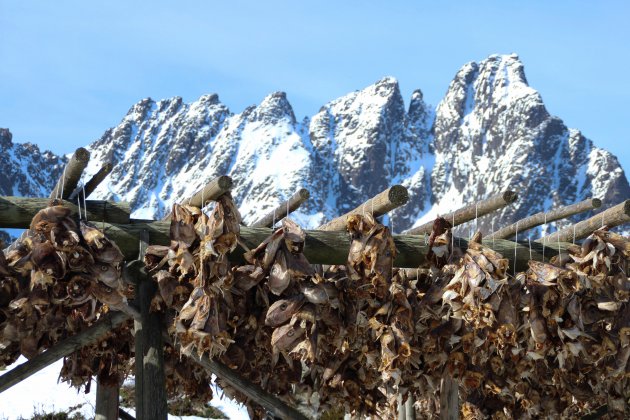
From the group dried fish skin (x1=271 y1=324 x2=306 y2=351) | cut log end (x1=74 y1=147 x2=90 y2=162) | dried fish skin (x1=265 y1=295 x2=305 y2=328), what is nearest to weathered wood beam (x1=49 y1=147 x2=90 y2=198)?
cut log end (x1=74 y1=147 x2=90 y2=162)

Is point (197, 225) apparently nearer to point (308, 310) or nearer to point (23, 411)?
point (308, 310)

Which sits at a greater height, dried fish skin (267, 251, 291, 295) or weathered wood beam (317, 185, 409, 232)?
weathered wood beam (317, 185, 409, 232)

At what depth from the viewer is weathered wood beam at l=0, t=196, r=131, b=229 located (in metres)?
5.19

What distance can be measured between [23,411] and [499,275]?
38.5 ft

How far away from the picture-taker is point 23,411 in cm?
1505

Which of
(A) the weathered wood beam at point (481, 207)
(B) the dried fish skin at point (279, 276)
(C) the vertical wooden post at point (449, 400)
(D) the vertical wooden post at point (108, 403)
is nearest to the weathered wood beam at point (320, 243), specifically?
(A) the weathered wood beam at point (481, 207)

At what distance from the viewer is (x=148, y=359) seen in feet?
18.1

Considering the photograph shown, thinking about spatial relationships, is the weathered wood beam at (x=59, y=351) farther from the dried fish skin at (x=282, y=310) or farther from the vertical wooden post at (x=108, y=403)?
the vertical wooden post at (x=108, y=403)

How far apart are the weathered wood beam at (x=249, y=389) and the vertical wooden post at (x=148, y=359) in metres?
0.25

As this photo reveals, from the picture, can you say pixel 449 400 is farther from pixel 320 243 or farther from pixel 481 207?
pixel 320 243

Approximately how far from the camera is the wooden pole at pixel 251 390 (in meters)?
5.62

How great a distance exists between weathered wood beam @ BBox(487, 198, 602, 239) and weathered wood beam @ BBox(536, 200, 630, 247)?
0.34 feet

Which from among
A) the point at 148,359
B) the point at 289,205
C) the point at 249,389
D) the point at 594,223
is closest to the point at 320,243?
the point at 289,205

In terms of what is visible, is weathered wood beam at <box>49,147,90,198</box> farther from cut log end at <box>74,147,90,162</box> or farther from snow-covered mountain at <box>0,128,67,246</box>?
snow-covered mountain at <box>0,128,67,246</box>
